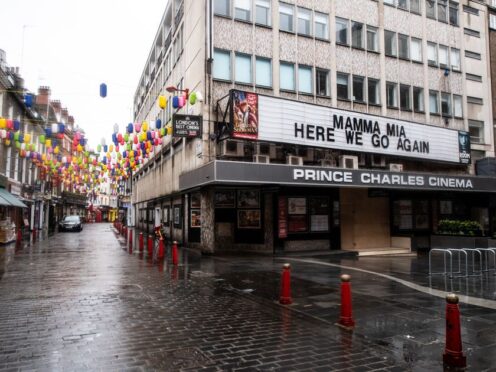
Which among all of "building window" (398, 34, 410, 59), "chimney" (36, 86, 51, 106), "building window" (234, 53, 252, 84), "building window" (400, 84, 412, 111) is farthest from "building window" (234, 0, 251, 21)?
"chimney" (36, 86, 51, 106)

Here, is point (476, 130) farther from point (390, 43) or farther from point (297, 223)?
point (297, 223)

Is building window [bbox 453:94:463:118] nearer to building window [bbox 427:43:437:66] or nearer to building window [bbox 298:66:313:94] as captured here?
building window [bbox 427:43:437:66]

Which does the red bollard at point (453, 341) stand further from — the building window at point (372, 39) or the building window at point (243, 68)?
the building window at point (372, 39)

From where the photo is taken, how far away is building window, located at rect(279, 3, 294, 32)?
20.7m

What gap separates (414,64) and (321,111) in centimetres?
969

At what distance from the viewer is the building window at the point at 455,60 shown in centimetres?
2662

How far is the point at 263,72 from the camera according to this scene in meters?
20.0

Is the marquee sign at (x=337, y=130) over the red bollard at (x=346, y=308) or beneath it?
over

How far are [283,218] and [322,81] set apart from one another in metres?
→ 8.13

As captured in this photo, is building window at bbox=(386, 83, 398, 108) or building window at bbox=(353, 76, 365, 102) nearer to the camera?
building window at bbox=(353, 76, 365, 102)

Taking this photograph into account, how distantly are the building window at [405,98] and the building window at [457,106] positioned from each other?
13.8ft

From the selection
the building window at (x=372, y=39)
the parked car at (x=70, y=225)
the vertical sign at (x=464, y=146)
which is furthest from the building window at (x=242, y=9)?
the parked car at (x=70, y=225)

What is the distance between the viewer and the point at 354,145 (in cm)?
2011

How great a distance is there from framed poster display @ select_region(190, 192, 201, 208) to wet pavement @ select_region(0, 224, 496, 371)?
26.3 feet
